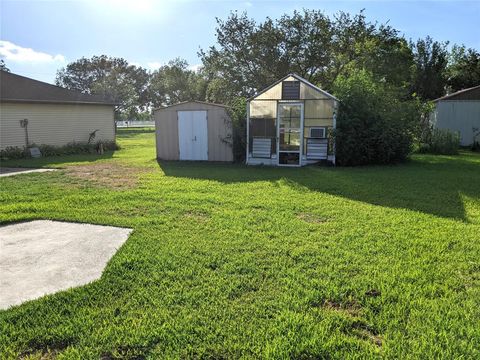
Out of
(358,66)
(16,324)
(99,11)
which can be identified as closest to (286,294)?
(16,324)

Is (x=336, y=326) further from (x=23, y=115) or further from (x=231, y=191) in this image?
(x=23, y=115)

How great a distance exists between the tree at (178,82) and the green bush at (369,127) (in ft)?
98.3

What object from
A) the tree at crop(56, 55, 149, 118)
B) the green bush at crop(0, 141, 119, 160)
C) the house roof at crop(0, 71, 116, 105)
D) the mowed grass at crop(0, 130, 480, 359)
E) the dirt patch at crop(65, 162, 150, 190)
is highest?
the tree at crop(56, 55, 149, 118)

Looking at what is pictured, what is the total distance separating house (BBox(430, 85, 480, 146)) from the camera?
717 inches

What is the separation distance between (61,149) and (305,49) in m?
16.9

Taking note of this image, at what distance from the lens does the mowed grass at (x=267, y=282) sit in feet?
7.91

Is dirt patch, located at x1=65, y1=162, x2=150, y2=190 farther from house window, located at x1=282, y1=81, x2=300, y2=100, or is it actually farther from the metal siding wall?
house window, located at x1=282, y1=81, x2=300, y2=100

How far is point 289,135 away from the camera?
11.8 metres

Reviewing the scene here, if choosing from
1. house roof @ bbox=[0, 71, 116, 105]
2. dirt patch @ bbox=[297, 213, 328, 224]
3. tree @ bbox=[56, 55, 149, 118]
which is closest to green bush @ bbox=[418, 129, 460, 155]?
dirt patch @ bbox=[297, 213, 328, 224]

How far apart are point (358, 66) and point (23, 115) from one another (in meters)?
18.6

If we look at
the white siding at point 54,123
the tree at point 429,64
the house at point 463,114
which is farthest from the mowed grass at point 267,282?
the tree at point 429,64

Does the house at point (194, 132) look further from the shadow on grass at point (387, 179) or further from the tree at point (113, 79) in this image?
the tree at point (113, 79)

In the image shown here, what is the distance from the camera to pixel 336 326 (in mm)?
2602

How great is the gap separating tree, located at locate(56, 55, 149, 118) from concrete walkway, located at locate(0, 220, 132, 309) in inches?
1863
